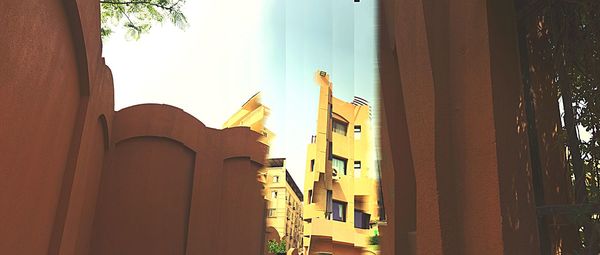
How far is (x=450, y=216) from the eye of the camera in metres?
2.60

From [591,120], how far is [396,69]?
1.57 meters

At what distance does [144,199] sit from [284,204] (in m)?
16.1

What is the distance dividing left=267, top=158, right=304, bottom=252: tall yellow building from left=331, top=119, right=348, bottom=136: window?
13.5 feet

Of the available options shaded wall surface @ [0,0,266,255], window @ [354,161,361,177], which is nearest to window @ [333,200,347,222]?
window @ [354,161,361,177]

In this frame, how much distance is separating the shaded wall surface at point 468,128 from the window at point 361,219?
62.1 ft

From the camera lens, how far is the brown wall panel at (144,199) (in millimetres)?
9211

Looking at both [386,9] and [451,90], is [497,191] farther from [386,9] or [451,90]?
[386,9]

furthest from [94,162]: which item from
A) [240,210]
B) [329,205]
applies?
[329,205]

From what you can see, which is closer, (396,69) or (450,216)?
(450,216)

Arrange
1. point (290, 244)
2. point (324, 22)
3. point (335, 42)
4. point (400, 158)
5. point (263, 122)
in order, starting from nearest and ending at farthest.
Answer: point (400, 158) < point (324, 22) < point (335, 42) < point (263, 122) < point (290, 244)

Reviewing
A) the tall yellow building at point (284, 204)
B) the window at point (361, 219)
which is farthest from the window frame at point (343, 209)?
the tall yellow building at point (284, 204)

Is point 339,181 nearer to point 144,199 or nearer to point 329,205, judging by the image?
point 329,205

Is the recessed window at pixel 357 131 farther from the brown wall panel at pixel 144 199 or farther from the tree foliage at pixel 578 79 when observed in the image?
the tree foliage at pixel 578 79

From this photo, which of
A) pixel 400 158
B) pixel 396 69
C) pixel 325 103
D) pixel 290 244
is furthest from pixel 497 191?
pixel 290 244
